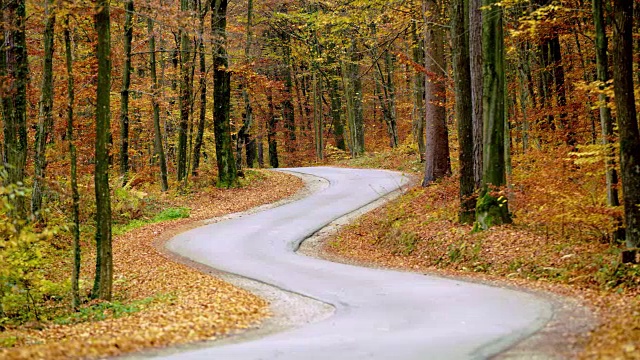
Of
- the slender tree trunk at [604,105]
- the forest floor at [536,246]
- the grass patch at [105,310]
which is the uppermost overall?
the slender tree trunk at [604,105]

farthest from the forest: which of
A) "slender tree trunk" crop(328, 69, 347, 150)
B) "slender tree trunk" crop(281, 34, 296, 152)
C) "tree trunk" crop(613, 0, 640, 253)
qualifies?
"slender tree trunk" crop(281, 34, 296, 152)

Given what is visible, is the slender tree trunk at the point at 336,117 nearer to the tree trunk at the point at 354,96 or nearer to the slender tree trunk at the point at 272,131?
the tree trunk at the point at 354,96

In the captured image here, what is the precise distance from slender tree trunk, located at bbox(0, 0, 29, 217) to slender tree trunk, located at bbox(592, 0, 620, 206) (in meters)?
13.0

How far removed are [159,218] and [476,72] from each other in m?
13.5

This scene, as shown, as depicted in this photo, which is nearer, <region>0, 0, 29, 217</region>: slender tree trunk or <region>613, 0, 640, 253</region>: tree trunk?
<region>613, 0, 640, 253</region>: tree trunk

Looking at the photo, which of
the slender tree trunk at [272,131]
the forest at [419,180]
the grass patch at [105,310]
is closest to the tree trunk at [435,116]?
the forest at [419,180]

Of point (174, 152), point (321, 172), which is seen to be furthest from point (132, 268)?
point (174, 152)

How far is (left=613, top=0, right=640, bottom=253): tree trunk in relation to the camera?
1051 centimetres

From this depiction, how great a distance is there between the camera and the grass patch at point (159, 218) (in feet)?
73.4

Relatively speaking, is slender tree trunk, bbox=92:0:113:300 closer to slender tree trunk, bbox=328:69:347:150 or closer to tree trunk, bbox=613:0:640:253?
tree trunk, bbox=613:0:640:253

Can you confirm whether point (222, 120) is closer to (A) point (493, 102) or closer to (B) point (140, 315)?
(A) point (493, 102)

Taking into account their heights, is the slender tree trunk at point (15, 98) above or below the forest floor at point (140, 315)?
above

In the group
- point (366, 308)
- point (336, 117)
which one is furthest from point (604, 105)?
point (336, 117)

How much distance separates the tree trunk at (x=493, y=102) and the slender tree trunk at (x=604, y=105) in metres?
2.56
